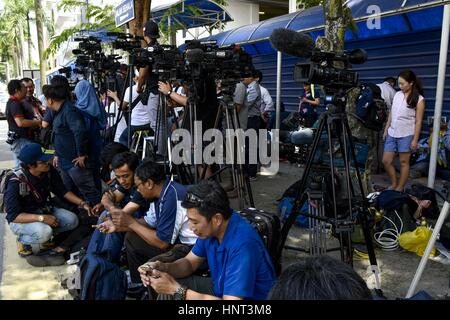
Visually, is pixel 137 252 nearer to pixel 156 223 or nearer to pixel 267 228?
pixel 156 223

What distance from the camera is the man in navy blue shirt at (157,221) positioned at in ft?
9.59

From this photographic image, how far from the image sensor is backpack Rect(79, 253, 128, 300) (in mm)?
2746

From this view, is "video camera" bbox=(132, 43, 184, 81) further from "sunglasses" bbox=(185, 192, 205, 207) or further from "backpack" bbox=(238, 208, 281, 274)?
"sunglasses" bbox=(185, 192, 205, 207)

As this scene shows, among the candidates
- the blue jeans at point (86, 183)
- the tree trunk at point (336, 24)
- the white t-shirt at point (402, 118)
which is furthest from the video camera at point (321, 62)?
the blue jeans at point (86, 183)

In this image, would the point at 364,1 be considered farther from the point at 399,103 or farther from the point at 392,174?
the point at 392,174

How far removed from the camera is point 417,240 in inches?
146

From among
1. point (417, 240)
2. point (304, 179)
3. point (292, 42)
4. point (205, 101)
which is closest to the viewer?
point (292, 42)

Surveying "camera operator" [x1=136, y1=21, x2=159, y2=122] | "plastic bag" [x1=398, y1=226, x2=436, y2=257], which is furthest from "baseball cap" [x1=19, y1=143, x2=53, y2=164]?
"plastic bag" [x1=398, y1=226, x2=436, y2=257]

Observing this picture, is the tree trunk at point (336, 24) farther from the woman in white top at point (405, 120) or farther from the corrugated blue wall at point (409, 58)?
the corrugated blue wall at point (409, 58)

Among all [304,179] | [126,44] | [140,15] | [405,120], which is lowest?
[304,179]

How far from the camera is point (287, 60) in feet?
32.7

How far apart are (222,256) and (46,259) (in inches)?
95.1

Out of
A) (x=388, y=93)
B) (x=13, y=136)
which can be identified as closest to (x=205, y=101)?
(x=388, y=93)

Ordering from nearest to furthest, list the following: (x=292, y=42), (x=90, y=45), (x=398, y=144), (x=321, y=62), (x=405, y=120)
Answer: (x=292, y=42) → (x=321, y=62) → (x=405, y=120) → (x=398, y=144) → (x=90, y=45)
